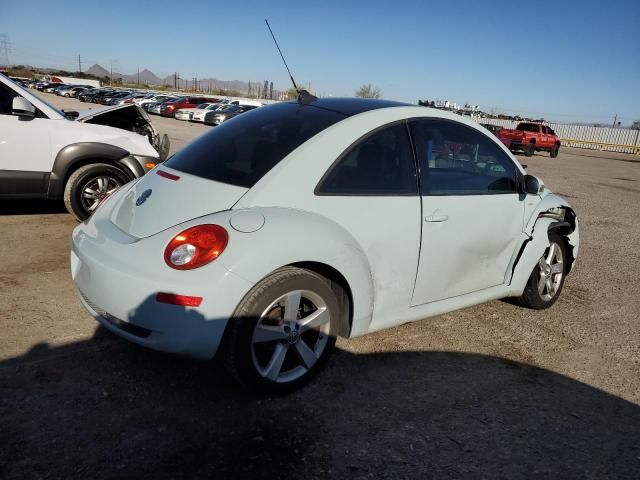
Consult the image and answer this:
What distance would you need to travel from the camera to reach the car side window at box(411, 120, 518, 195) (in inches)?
124

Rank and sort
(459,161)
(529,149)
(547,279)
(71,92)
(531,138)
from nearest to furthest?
(459,161) < (547,279) < (529,149) < (531,138) < (71,92)

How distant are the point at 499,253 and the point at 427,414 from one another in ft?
4.72

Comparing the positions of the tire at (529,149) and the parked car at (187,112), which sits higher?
the tire at (529,149)

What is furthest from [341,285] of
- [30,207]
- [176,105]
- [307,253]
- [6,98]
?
[176,105]

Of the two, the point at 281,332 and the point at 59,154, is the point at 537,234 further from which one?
the point at 59,154

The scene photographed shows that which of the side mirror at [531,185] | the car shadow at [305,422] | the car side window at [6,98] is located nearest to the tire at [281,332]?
the car shadow at [305,422]

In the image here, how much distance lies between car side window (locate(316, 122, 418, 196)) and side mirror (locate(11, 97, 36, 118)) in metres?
4.12

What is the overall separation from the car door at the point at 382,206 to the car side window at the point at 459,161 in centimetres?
12

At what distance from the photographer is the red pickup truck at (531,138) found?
26.6 metres

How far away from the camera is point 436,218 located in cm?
306

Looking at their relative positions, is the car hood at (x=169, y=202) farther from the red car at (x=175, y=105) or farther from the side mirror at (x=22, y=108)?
the red car at (x=175, y=105)

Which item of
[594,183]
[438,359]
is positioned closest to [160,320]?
[438,359]

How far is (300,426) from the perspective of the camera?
246 cm

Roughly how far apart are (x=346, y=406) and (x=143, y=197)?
1670 mm
